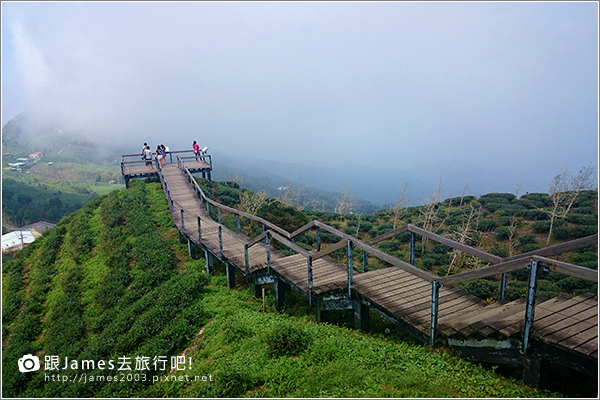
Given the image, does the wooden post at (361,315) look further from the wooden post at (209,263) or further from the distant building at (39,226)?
the distant building at (39,226)

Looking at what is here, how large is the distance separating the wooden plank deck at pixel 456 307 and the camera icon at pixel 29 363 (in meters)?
5.62

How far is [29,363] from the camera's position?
9422mm

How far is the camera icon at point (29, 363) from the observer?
30.2 ft

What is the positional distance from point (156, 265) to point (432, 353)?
951cm

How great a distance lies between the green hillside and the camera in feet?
17.4

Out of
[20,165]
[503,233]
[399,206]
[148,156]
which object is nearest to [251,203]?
[148,156]

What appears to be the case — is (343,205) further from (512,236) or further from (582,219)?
(582,219)

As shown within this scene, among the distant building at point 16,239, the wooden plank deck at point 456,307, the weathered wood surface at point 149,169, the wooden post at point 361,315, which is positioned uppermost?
the weathered wood surface at point 149,169

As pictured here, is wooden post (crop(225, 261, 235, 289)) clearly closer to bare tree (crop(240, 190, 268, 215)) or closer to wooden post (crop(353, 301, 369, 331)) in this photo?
wooden post (crop(353, 301, 369, 331))

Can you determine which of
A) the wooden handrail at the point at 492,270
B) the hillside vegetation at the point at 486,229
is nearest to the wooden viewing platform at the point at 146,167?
the hillside vegetation at the point at 486,229

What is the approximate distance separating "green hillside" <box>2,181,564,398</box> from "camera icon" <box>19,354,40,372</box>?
0.06m

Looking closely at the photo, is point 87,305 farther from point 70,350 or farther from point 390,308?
point 390,308

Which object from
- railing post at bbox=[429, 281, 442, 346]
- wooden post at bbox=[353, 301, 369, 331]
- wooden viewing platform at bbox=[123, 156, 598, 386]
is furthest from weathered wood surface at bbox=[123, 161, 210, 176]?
railing post at bbox=[429, 281, 442, 346]

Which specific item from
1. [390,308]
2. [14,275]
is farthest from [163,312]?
[14,275]
